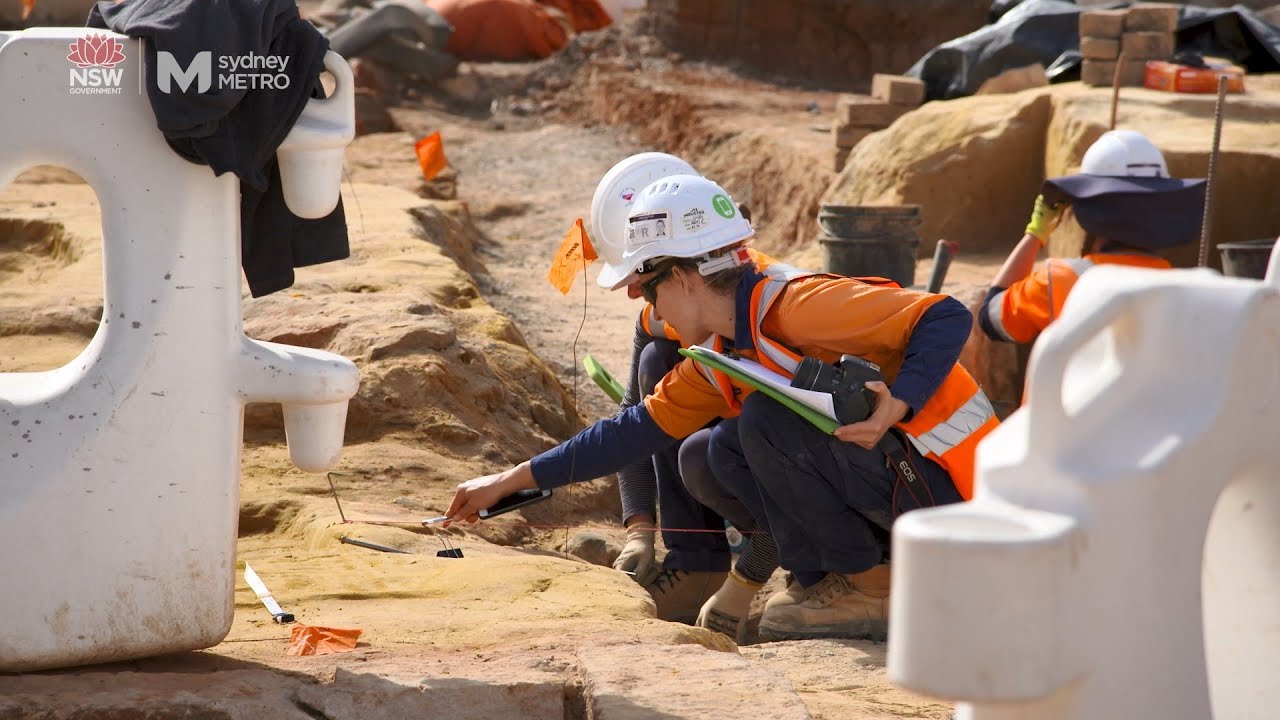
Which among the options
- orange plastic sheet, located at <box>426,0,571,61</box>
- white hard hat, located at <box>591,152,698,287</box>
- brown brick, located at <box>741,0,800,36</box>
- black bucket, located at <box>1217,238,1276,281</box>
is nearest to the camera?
white hard hat, located at <box>591,152,698,287</box>

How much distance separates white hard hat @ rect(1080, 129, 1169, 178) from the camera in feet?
15.9

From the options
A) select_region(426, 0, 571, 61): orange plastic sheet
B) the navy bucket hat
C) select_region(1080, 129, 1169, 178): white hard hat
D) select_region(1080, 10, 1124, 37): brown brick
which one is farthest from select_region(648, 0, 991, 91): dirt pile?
the navy bucket hat

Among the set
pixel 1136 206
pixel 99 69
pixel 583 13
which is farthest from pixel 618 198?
pixel 583 13

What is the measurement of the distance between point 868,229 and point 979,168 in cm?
258

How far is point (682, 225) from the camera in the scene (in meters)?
3.34

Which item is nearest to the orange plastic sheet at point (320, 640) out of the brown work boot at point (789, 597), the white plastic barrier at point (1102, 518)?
the brown work boot at point (789, 597)

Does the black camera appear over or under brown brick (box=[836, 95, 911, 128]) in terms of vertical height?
under

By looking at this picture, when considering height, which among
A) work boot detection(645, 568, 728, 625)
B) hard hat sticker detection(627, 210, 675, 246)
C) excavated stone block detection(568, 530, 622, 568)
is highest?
hard hat sticker detection(627, 210, 675, 246)

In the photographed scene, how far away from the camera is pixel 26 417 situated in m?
2.69

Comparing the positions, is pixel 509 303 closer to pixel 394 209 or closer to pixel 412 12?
pixel 394 209

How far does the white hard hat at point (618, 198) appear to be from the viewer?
152 inches

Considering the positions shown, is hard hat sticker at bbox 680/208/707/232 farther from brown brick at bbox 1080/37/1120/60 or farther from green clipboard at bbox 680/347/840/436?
brown brick at bbox 1080/37/1120/60

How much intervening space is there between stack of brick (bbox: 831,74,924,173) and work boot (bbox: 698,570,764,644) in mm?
7089

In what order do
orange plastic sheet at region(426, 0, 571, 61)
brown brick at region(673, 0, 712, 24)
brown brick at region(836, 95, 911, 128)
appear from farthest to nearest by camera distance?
1. orange plastic sheet at region(426, 0, 571, 61)
2. brown brick at region(673, 0, 712, 24)
3. brown brick at region(836, 95, 911, 128)
